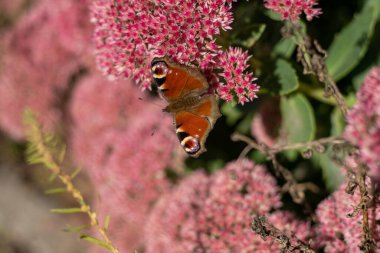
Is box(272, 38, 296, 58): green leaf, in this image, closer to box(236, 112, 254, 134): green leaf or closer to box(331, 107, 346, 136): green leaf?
box(331, 107, 346, 136): green leaf

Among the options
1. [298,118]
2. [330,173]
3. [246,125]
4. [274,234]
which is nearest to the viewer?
[274,234]

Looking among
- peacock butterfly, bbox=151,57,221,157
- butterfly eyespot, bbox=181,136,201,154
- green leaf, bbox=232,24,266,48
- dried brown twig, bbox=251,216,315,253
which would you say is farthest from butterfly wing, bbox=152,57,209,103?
dried brown twig, bbox=251,216,315,253

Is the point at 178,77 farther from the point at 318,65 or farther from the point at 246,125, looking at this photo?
the point at 246,125

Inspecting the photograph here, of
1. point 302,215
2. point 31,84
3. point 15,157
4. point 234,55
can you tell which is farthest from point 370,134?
point 15,157

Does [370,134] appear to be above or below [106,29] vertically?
below

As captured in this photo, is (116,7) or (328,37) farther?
(328,37)

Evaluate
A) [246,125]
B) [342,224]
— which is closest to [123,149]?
[246,125]

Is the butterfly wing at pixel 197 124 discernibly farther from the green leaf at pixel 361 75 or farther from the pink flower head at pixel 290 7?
the green leaf at pixel 361 75

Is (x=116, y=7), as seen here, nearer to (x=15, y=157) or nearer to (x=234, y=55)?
(x=234, y=55)
